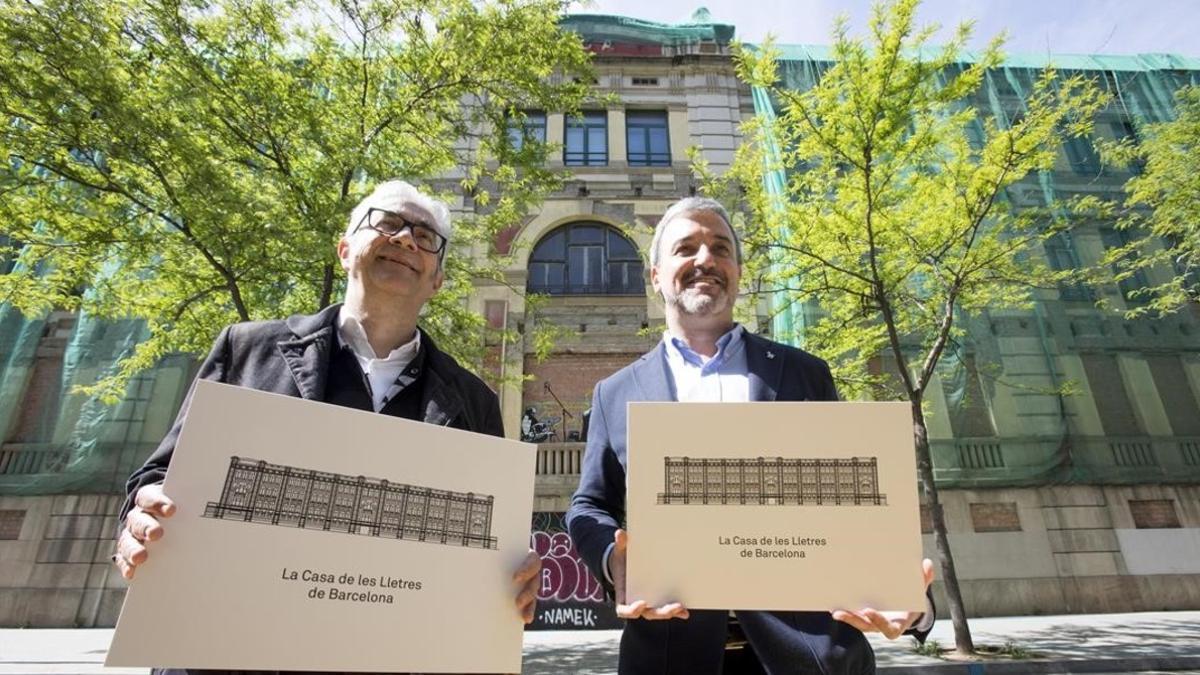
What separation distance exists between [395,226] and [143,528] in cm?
131

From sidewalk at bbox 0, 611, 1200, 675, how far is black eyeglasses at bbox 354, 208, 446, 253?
6154mm

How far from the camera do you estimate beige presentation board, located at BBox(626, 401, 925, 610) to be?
5.34 ft

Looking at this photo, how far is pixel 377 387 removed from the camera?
7.22 feet

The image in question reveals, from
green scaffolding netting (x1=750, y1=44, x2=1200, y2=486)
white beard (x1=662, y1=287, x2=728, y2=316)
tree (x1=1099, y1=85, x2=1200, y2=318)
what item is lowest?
white beard (x1=662, y1=287, x2=728, y2=316)

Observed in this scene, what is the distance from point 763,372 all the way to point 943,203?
8329 millimetres

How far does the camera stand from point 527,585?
1722 millimetres

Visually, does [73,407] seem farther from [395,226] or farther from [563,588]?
[395,226]

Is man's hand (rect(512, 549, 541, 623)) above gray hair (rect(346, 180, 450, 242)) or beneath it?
beneath

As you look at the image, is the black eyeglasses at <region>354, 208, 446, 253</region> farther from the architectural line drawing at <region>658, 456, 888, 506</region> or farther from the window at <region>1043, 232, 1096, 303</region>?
the window at <region>1043, 232, 1096, 303</region>

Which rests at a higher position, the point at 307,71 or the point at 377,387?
the point at 307,71

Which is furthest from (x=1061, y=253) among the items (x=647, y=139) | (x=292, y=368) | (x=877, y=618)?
(x=292, y=368)

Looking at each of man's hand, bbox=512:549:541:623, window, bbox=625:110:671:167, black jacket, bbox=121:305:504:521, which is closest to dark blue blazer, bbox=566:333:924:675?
man's hand, bbox=512:549:541:623

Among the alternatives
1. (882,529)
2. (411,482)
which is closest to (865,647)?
(882,529)

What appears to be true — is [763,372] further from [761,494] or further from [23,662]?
[23,662]
